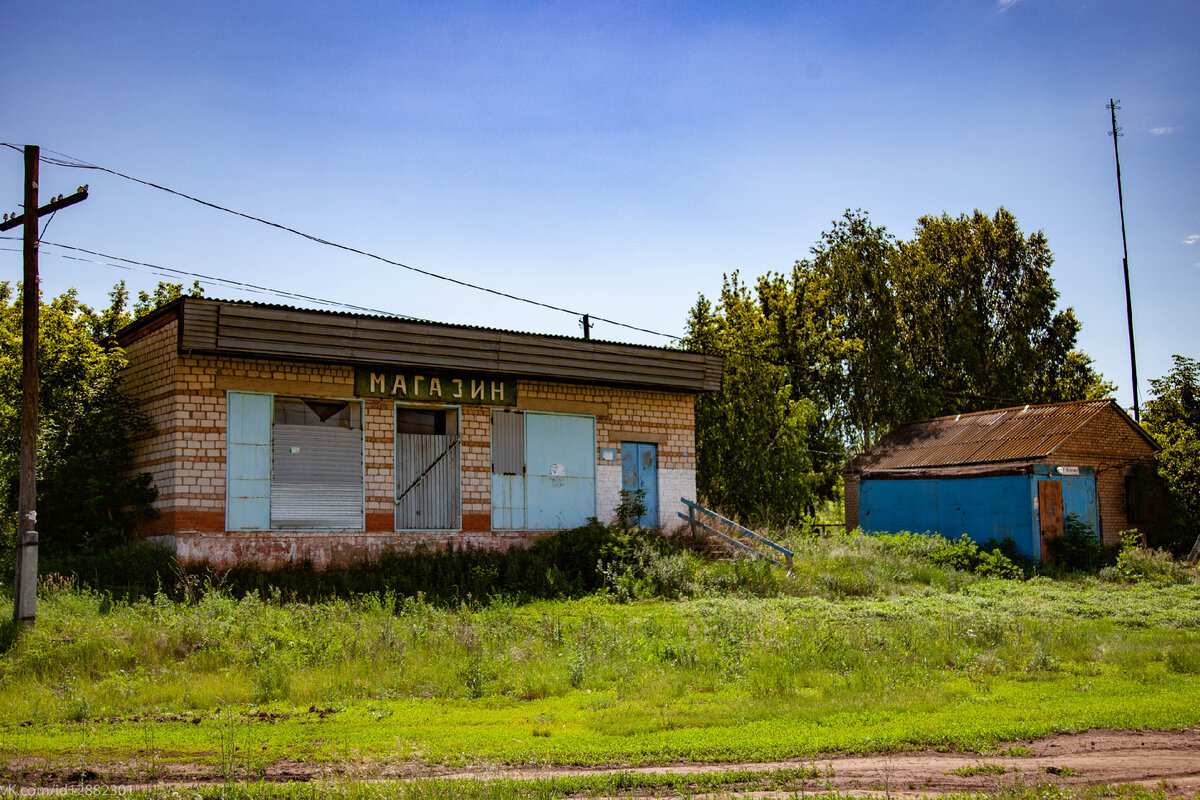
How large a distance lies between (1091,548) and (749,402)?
12.7 m

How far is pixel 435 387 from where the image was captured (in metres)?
21.0

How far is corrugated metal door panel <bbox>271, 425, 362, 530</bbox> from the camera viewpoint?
1894 cm

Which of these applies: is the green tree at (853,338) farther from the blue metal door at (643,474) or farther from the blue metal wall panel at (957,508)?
the blue metal door at (643,474)

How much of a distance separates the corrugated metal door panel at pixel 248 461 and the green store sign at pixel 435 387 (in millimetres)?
2111

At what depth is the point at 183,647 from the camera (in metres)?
13.2

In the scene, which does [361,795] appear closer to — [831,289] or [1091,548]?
[1091,548]

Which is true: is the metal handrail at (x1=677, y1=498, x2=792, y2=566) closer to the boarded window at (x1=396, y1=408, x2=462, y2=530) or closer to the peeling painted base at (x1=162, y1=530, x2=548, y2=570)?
the peeling painted base at (x1=162, y1=530, x2=548, y2=570)

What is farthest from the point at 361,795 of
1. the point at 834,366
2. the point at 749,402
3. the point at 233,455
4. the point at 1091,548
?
the point at 834,366

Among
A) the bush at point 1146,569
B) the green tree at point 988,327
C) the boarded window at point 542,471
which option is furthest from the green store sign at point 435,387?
the green tree at point 988,327

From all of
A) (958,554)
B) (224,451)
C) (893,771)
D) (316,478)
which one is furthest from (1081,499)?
(224,451)

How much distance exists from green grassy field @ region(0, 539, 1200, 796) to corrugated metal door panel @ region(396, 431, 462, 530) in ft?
11.2

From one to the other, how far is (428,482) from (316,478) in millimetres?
2490

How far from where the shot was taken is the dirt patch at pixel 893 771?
24.9 feet

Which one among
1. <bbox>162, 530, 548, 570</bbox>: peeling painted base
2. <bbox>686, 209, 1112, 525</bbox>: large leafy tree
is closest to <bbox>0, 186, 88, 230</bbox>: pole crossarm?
<bbox>162, 530, 548, 570</bbox>: peeling painted base
